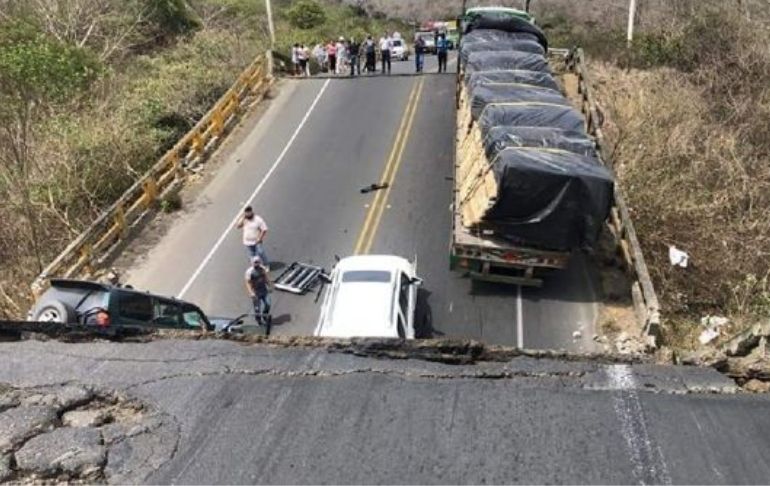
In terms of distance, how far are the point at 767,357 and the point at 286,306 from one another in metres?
10.2

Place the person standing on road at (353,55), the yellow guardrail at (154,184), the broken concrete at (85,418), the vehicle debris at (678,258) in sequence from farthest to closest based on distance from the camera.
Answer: the person standing on road at (353,55)
the vehicle debris at (678,258)
the yellow guardrail at (154,184)
the broken concrete at (85,418)

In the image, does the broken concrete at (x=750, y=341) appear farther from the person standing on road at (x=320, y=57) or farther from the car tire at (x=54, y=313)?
the person standing on road at (x=320, y=57)

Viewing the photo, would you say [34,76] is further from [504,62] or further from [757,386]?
[757,386]

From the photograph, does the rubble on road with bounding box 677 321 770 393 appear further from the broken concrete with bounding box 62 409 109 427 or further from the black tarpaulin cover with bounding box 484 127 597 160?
the black tarpaulin cover with bounding box 484 127 597 160

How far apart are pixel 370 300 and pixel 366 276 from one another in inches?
27.6

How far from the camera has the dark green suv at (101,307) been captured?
8.95 m

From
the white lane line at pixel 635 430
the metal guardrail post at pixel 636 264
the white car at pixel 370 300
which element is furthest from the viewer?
the metal guardrail post at pixel 636 264

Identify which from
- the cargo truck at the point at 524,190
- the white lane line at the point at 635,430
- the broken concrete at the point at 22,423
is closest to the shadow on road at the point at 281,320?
the cargo truck at the point at 524,190

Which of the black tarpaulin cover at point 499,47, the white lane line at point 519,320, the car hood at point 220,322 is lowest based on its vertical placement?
the white lane line at point 519,320

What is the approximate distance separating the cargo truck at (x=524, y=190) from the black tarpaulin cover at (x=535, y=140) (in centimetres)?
2

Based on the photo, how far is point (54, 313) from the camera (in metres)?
8.88

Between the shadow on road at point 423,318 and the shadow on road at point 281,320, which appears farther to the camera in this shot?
the shadow on road at point 281,320

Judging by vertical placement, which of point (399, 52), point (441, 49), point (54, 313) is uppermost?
point (441, 49)

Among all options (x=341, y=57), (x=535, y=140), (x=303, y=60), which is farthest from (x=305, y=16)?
(x=535, y=140)
